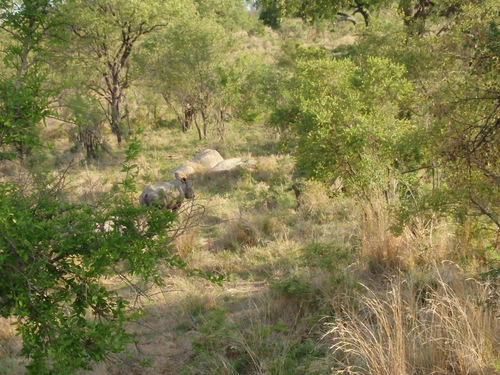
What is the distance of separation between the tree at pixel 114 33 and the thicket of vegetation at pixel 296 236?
5.22m

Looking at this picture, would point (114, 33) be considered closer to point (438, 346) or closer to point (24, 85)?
point (24, 85)

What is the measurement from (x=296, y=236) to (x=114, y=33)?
13340 millimetres

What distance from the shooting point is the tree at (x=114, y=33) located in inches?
658

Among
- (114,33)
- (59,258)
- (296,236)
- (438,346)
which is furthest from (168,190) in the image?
(438,346)

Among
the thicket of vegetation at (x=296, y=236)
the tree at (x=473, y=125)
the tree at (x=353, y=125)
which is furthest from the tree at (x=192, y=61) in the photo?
the tree at (x=473, y=125)

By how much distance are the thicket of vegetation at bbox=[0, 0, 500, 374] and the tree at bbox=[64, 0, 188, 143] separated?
5218 mm

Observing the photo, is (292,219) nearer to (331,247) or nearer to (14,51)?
(331,247)

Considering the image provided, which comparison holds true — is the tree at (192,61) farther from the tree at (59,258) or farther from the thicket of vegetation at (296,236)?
the tree at (59,258)

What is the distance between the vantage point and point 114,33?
1828cm

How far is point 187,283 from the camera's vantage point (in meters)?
6.46

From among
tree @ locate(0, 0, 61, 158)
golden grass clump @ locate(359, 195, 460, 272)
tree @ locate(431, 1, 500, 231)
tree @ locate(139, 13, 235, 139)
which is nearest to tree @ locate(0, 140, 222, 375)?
tree @ locate(0, 0, 61, 158)

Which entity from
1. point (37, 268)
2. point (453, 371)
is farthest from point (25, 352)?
point (453, 371)

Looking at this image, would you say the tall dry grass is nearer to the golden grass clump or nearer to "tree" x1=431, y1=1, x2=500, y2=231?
"tree" x1=431, y1=1, x2=500, y2=231

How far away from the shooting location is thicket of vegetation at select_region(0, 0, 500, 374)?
326 cm
